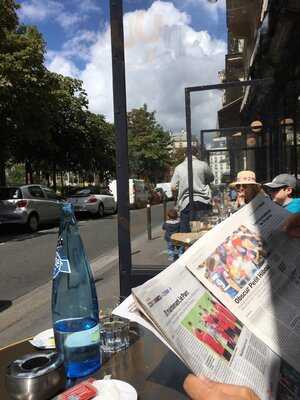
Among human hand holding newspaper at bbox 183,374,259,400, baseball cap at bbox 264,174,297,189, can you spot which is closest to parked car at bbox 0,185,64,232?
baseball cap at bbox 264,174,297,189

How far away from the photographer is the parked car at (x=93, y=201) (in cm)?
2006

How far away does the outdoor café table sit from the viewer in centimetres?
125

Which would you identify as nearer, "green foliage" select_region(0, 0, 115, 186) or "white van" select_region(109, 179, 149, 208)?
"white van" select_region(109, 179, 149, 208)

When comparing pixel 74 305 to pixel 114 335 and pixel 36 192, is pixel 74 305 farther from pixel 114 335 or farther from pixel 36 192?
pixel 36 192

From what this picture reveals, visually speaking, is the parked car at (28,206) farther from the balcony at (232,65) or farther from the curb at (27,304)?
the balcony at (232,65)

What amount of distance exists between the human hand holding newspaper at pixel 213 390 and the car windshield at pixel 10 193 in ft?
48.2

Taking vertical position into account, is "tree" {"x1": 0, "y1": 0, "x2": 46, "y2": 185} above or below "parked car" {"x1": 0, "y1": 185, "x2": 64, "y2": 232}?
above

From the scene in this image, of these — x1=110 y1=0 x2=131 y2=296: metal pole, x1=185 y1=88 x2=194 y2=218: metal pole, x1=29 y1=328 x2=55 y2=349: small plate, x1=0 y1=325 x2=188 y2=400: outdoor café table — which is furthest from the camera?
x1=185 y1=88 x2=194 y2=218: metal pole

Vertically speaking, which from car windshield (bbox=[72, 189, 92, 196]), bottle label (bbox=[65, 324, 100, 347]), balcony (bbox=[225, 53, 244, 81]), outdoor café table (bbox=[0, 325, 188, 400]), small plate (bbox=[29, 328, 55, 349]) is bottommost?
car windshield (bbox=[72, 189, 92, 196])

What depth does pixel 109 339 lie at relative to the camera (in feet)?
5.22

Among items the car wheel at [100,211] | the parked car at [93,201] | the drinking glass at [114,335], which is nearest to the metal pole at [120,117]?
the drinking glass at [114,335]

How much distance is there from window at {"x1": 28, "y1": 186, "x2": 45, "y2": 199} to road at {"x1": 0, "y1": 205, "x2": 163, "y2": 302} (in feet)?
4.67

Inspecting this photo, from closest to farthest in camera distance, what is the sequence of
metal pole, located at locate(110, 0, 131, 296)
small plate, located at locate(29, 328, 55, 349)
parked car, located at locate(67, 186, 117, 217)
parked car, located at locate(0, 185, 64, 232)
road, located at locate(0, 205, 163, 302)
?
small plate, located at locate(29, 328, 55, 349), metal pole, located at locate(110, 0, 131, 296), road, located at locate(0, 205, 163, 302), parked car, located at locate(0, 185, 64, 232), parked car, located at locate(67, 186, 117, 217)

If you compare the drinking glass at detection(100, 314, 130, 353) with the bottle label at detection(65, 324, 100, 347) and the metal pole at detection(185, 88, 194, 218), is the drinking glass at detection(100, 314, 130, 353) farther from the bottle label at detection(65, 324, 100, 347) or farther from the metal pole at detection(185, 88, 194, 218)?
the metal pole at detection(185, 88, 194, 218)
